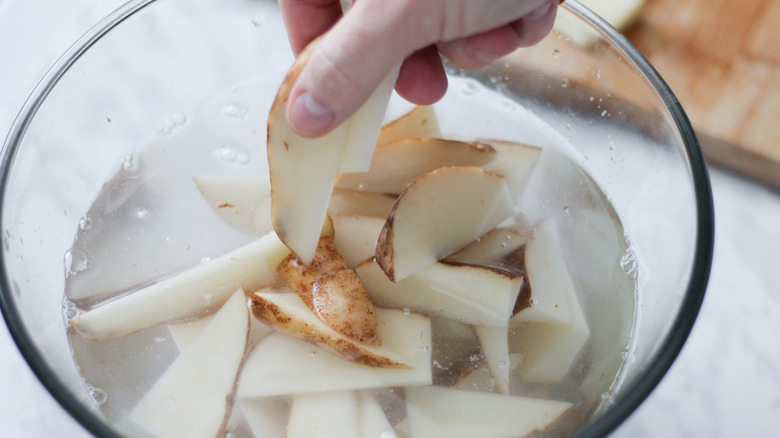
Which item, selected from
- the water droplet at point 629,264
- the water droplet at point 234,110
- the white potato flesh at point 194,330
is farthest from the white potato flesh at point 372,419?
the water droplet at point 234,110

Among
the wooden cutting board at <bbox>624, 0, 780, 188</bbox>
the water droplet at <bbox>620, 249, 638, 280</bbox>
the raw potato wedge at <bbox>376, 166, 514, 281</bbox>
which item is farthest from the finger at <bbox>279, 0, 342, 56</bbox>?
the wooden cutting board at <bbox>624, 0, 780, 188</bbox>

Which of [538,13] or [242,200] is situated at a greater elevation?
[538,13]

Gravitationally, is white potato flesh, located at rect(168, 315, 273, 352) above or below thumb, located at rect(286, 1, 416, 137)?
below

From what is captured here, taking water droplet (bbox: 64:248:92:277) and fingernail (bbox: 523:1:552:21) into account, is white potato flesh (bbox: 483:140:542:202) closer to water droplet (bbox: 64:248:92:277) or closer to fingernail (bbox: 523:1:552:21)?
fingernail (bbox: 523:1:552:21)

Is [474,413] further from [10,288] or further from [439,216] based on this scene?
[10,288]

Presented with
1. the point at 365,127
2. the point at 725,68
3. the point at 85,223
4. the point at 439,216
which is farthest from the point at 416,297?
the point at 725,68

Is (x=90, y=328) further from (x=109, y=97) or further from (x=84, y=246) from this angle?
(x=109, y=97)
